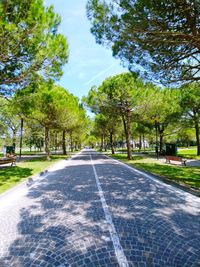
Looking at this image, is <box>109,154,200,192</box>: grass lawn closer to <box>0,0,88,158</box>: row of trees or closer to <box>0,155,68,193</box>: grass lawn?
<box>0,155,68,193</box>: grass lawn

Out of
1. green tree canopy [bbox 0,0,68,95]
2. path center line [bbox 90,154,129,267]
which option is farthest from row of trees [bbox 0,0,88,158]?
path center line [bbox 90,154,129,267]

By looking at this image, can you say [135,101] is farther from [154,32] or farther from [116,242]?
[116,242]

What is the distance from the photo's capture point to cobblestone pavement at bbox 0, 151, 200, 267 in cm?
344

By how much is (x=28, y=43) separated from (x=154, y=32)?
→ 6147 millimetres

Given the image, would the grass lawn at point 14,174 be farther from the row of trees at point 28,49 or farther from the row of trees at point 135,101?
the row of trees at point 135,101

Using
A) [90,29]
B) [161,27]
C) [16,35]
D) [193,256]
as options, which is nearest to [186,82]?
[161,27]

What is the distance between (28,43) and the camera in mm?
10922

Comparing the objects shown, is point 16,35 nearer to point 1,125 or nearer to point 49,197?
point 49,197

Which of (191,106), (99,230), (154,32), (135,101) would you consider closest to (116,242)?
(99,230)

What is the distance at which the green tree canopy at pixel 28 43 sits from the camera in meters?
9.77

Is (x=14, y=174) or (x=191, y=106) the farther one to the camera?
(x=191, y=106)

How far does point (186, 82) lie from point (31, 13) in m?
8.98

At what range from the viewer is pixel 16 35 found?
1007 cm

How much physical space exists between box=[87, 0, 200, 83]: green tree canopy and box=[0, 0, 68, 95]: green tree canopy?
2265mm
